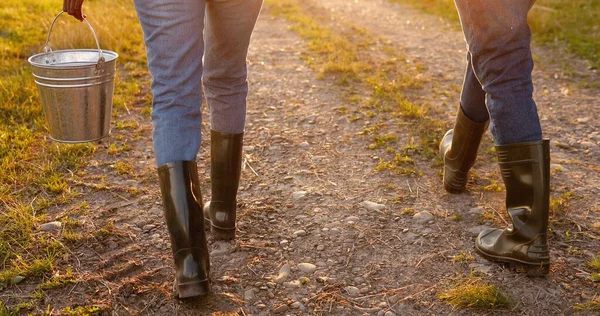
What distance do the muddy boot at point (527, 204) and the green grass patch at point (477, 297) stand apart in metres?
0.21

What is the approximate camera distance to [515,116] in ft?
7.60

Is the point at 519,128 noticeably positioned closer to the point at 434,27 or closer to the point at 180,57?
the point at 180,57

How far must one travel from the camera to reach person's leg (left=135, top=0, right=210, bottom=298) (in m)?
1.96

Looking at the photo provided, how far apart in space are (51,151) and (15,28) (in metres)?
3.63

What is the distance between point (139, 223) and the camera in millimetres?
2848

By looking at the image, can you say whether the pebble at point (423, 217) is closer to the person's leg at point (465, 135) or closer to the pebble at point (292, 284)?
the person's leg at point (465, 135)

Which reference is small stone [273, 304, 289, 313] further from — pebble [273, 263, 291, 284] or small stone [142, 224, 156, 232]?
small stone [142, 224, 156, 232]

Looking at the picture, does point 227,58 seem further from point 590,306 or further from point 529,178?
point 590,306

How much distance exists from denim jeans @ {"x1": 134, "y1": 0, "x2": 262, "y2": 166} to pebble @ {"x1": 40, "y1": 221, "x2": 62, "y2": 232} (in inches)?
34.8

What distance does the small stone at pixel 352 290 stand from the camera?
2.33m

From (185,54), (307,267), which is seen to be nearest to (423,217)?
(307,267)

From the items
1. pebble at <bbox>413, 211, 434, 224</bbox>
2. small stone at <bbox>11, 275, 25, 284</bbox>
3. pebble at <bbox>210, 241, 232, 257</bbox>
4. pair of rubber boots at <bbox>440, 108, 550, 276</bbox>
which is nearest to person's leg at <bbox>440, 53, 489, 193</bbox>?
pebble at <bbox>413, 211, 434, 224</bbox>

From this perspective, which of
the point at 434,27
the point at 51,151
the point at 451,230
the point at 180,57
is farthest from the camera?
the point at 434,27

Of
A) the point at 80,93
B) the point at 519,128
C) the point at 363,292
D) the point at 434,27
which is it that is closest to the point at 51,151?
the point at 80,93
